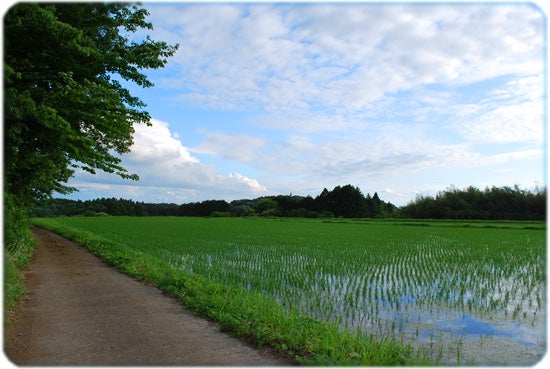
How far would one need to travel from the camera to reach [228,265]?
35.5ft

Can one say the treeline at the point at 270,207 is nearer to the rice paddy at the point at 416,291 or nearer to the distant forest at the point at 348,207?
the distant forest at the point at 348,207

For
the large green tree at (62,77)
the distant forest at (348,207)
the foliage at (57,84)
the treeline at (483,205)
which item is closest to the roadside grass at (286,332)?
the foliage at (57,84)

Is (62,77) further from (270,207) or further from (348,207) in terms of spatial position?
(270,207)

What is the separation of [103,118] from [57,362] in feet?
21.1

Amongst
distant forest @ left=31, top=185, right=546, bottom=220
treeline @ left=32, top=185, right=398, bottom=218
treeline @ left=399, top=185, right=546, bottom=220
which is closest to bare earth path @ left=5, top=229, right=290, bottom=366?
distant forest @ left=31, top=185, right=546, bottom=220

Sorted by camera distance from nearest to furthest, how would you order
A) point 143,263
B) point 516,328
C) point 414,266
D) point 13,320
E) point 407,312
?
point 13,320 < point 516,328 < point 407,312 < point 143,263 < point 414,266

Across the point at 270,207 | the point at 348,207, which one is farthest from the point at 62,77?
the point at 270,207

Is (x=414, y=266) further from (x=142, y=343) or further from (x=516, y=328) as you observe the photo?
(x=142, y=343)

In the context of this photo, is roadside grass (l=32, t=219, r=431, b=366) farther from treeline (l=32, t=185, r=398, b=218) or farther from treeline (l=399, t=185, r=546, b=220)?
treeline (l=32, t=185, r=398, b=218)

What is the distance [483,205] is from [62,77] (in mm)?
47189

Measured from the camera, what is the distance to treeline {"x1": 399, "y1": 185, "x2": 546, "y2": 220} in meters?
40.6

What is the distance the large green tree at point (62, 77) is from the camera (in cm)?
716

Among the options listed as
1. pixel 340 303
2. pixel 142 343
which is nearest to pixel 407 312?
pixel 340 303

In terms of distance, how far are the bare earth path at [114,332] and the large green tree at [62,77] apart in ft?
10.1
